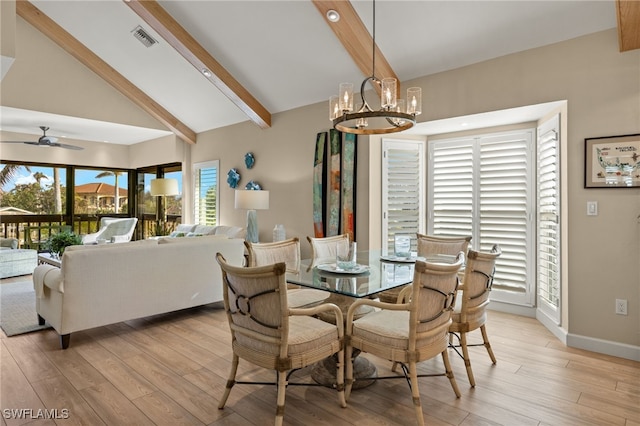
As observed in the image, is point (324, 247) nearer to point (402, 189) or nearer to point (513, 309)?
point (402, 189)

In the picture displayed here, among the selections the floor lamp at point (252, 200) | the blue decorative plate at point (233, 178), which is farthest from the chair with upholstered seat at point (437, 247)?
the blue decorative plate at point (233, 178)

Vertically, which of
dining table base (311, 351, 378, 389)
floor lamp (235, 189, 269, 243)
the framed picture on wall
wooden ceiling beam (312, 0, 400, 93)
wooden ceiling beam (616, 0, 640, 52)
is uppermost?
wooden ceiling beam (312, 0, 400, 93)

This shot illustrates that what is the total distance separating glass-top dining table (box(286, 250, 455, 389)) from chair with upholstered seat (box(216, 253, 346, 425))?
22cm

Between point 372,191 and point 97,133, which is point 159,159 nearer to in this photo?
point 97,133

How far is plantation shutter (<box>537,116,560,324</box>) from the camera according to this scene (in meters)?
3.55

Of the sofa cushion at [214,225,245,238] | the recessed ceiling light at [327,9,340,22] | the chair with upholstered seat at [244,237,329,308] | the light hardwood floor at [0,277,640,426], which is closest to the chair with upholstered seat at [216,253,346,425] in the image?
the light hardwood floor at [0,277,640,426]

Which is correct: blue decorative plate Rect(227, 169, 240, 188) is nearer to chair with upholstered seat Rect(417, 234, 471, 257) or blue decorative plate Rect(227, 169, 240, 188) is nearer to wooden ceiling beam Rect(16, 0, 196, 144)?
wooden ceiling beam Rect(16, 0, 196, 144)

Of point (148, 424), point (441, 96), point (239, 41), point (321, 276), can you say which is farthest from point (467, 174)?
point (148, 424)

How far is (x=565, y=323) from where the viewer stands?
3.37m

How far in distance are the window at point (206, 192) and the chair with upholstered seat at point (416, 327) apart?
212 inches

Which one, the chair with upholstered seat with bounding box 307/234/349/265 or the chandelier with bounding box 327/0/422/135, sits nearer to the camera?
the chandelier with bounding box 327/0/422/135

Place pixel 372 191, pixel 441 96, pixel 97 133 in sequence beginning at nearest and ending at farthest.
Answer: pixel 441 96
pixel 372 191
pixel 97 133

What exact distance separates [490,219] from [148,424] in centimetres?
392

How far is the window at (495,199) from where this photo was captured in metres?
4.15
